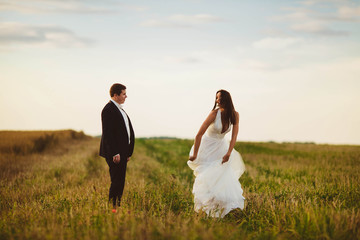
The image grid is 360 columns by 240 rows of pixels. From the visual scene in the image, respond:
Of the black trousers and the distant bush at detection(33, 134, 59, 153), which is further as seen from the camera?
the distant bush at detection(33, 134, 59, 153)

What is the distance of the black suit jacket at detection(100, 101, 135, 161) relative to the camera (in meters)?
5.29

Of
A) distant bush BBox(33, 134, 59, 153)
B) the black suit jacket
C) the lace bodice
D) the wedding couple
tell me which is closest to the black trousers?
the wedding couple

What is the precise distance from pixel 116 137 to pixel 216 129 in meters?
2.01

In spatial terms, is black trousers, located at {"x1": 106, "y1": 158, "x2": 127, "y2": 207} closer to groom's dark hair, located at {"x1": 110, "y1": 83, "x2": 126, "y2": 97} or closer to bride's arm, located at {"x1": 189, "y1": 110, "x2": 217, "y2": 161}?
groom's dark hair, located at {"x1": 110, "y1": 83, "x2": 126, "y2": 97}

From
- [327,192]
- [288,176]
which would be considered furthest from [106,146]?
[288,176]

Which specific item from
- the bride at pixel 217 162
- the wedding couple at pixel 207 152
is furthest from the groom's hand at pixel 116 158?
the bride at pixel 217 162

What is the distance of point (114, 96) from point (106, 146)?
1.01 metres

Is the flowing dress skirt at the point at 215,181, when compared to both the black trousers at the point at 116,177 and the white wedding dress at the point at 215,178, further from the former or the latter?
the black trousers at the point at 116,177

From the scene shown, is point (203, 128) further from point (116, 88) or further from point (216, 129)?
point (116, 88)

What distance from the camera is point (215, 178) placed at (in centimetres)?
547

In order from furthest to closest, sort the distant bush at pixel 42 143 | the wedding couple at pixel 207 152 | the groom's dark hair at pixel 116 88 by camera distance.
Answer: the distant bush at pixel 42 143
the groom's dark hair at pixel 116 88
the wedding couple at pixel 207 152

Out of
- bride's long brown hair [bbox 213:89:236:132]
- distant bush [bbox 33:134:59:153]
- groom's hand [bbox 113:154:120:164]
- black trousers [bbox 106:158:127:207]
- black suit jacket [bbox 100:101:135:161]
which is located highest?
bride's long brown hair [bbox 213:89:236:132]

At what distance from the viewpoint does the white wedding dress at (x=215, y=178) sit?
5.39 m

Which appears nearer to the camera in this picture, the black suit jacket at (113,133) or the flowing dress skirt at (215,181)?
the black suit jacket at (113,133)
